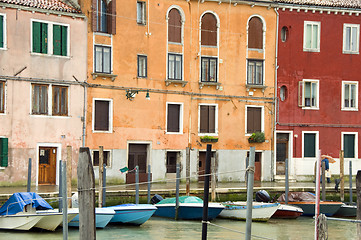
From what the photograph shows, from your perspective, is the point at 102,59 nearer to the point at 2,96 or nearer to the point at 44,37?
the point at 44,37

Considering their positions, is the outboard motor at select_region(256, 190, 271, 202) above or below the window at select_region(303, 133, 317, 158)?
below

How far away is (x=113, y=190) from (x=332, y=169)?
492 inches

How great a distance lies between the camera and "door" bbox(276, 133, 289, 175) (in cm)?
3288

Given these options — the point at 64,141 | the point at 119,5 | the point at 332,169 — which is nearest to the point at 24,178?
the point at 64,141

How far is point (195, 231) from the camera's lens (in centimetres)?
2130

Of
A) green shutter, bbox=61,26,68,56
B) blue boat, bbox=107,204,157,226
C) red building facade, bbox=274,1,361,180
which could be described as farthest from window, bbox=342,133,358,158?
blue boat, bbox=107,204,157,226

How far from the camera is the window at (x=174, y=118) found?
100 feet

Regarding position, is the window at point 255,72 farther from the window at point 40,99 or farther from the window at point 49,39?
the window at point 40,99

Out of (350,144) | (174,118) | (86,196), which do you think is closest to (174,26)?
(174,118)

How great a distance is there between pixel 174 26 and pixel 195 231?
1181 centimetres

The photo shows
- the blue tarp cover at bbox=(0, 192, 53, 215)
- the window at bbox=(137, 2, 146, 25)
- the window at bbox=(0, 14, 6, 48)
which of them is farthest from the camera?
the window at bbox=(137, 2, 146, 25)

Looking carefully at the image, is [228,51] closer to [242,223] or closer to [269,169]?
[269,169]

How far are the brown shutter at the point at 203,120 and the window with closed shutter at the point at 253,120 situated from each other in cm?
208

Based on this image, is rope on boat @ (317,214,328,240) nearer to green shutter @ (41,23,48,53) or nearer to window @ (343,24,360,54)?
green shutter @ (41,23,48,53)
